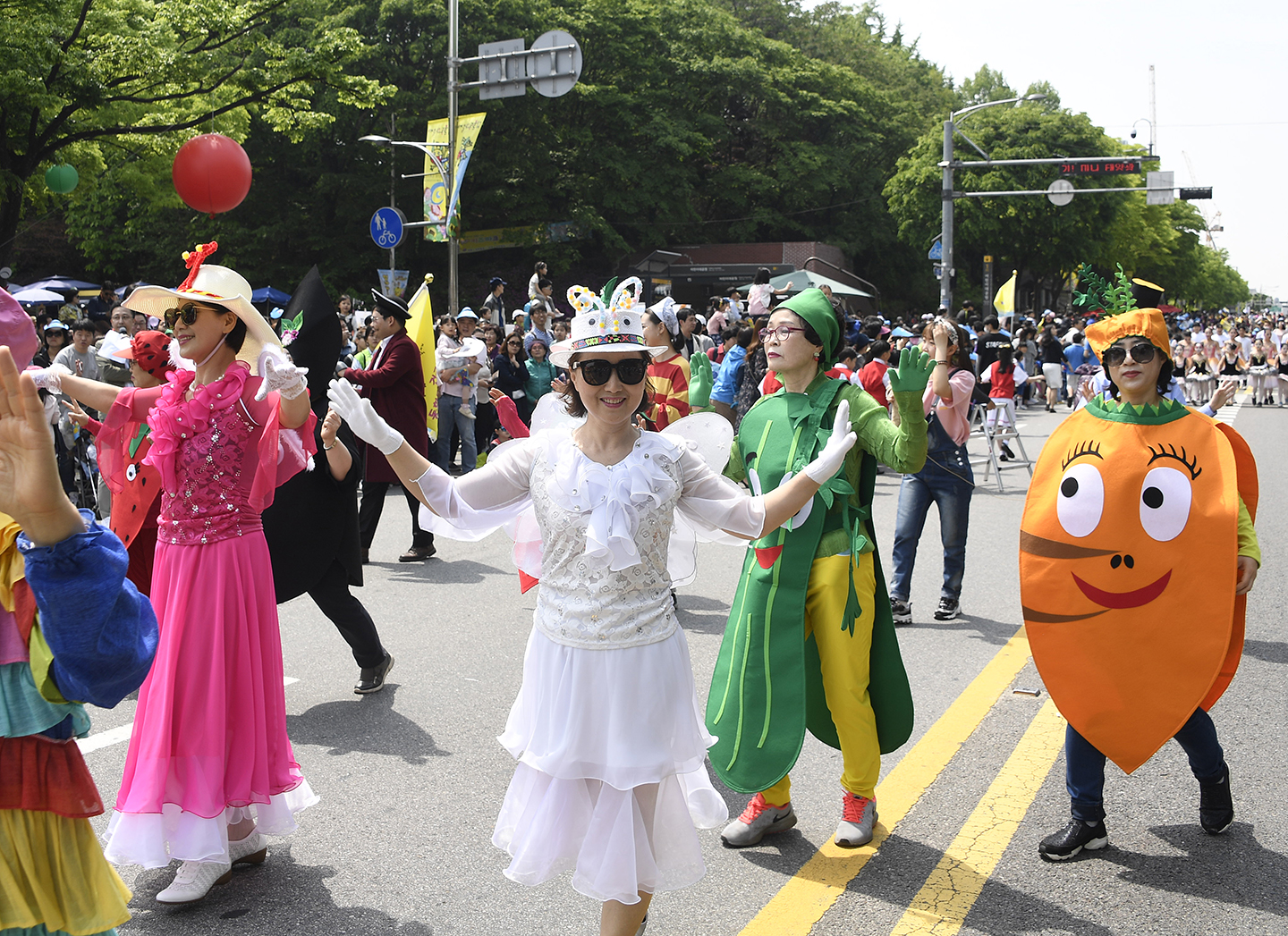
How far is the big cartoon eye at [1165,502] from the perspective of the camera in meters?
3.73

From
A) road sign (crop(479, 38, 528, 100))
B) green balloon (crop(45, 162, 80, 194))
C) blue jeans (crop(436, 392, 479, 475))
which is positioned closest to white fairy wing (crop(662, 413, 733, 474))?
blue jeans (crop(436, 392, 479, 475))

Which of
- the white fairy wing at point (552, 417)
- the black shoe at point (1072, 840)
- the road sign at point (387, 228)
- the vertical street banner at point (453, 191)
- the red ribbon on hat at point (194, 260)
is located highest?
the vertical street banner at point (453, 191)

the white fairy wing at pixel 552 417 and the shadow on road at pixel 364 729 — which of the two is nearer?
the white fairy wing at pixel 552 417

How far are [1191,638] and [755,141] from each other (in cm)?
4645

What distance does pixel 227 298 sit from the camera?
12.1ft

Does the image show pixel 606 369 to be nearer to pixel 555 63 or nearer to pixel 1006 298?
pixel 555 63

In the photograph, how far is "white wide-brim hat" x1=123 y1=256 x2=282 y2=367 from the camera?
3.70m

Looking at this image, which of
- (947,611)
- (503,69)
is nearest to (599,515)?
(947,611)

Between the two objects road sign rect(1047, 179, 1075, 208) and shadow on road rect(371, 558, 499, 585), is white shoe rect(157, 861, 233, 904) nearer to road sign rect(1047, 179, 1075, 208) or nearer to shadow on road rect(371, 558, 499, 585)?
shadow on road rect(371, 558, 499, 585)

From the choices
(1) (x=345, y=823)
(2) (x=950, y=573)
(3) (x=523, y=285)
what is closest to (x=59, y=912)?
(1) (x=345, y=823)

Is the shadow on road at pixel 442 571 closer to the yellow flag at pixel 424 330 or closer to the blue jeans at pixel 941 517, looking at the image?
the yellow flag at pixel 424 330

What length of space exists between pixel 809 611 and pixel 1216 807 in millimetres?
1555

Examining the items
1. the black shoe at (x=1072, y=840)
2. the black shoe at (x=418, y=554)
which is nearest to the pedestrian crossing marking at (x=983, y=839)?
the black shoe at (x=1072, y=840)

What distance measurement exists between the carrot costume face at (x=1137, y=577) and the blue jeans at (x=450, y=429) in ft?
27.8
